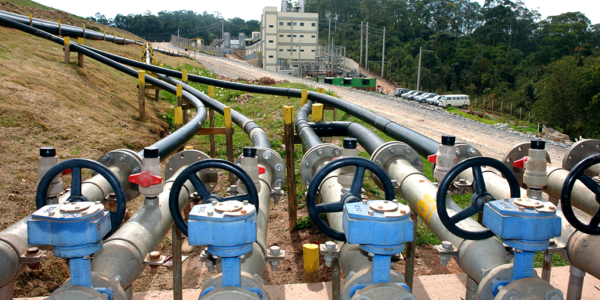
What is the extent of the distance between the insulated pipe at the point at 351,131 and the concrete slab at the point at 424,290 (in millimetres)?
1353

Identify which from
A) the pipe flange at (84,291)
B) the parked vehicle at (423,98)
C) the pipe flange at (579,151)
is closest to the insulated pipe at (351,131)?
the pipe flange at (579,151)

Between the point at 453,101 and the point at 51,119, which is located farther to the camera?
the point at 453,101

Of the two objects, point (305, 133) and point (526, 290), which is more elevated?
point (305, 133)

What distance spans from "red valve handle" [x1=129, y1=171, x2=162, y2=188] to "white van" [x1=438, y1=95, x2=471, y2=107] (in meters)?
26.5

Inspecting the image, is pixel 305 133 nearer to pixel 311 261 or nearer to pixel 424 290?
pixel 311 261

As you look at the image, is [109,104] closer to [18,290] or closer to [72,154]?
[72,154]

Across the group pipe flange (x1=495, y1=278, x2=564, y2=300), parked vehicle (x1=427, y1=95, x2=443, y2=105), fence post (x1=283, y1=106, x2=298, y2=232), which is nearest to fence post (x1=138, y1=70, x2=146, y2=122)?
fence post (x1=283, y1=106, x2=298, y2=232)

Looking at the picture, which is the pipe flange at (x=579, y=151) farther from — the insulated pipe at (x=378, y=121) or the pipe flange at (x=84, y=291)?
the pipe flange at (x=84, y=291)

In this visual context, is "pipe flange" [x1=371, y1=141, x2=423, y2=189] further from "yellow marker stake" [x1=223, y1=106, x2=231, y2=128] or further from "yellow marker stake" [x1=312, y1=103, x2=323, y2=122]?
"yellow marker stake" [x1=223, y1=106, x2=231, y2=128]

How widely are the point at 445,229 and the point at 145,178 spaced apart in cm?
183

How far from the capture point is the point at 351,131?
4715 mm

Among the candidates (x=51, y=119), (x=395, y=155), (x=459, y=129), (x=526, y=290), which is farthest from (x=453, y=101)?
(x=526, y=290)

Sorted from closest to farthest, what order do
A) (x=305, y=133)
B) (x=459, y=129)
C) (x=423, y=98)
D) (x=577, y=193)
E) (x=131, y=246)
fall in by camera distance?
(x=131, y=246) → (x=577, y=193) → (x=305, y=133) → (x=459, y=129) → (x=423, y=98)

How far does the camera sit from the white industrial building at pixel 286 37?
50688 millimetres
